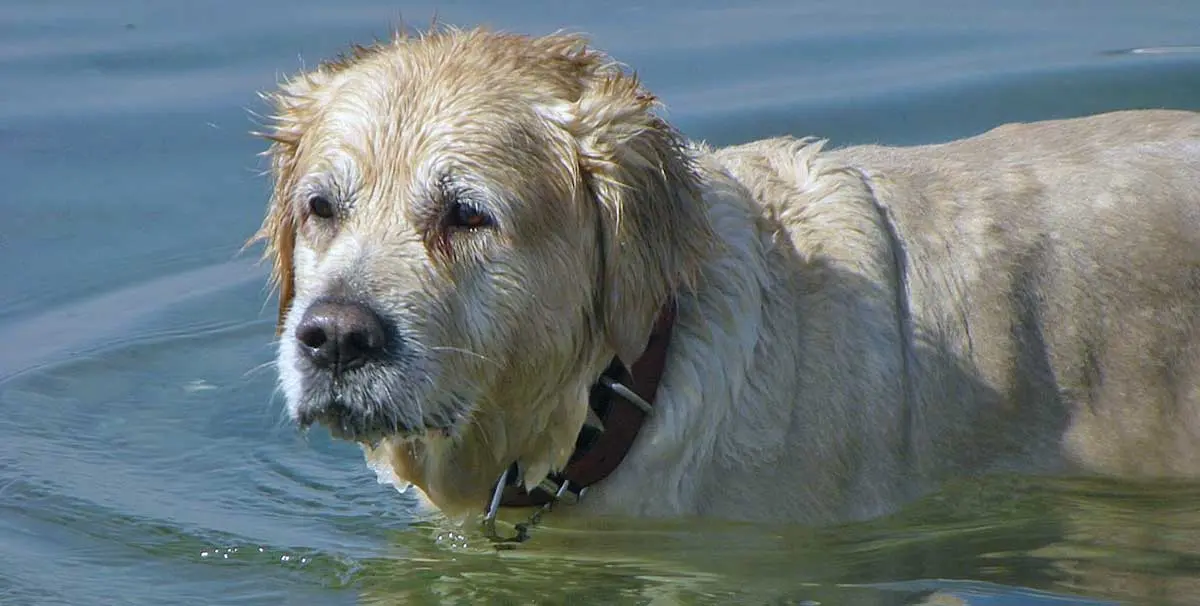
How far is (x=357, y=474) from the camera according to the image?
7.41 metres

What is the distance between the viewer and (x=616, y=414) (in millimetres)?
6043

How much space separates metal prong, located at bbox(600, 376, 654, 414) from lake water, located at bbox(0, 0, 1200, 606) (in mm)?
413

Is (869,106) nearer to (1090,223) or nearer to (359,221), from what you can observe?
(1090,223)

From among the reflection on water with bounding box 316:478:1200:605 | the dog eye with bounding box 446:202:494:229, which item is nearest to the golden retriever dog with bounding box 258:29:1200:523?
the dog eye with bounding box 446:202:494:229

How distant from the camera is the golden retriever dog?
18.8 ft

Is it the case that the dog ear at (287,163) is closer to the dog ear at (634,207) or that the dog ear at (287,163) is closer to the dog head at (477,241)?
the dog head at (477,241)

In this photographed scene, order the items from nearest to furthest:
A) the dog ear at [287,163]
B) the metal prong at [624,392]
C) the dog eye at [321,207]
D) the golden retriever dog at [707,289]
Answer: the golden retriever dog at [707,289], the dog eye at [321,207], the metal prong at [624,392], the dog ear at [287,163]

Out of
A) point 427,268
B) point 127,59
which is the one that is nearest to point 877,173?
point 427,268

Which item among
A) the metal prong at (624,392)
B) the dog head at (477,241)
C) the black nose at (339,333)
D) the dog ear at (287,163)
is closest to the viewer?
the black nose at (339,333)

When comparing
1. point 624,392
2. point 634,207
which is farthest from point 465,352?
point 634,207

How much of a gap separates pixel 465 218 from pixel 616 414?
2.61ft

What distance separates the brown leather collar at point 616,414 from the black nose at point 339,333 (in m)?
0.83

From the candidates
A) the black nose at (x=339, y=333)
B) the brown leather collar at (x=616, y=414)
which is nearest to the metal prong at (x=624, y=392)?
the brown leather collar at (x=616, y=414)

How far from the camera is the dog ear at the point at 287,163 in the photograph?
616cm
